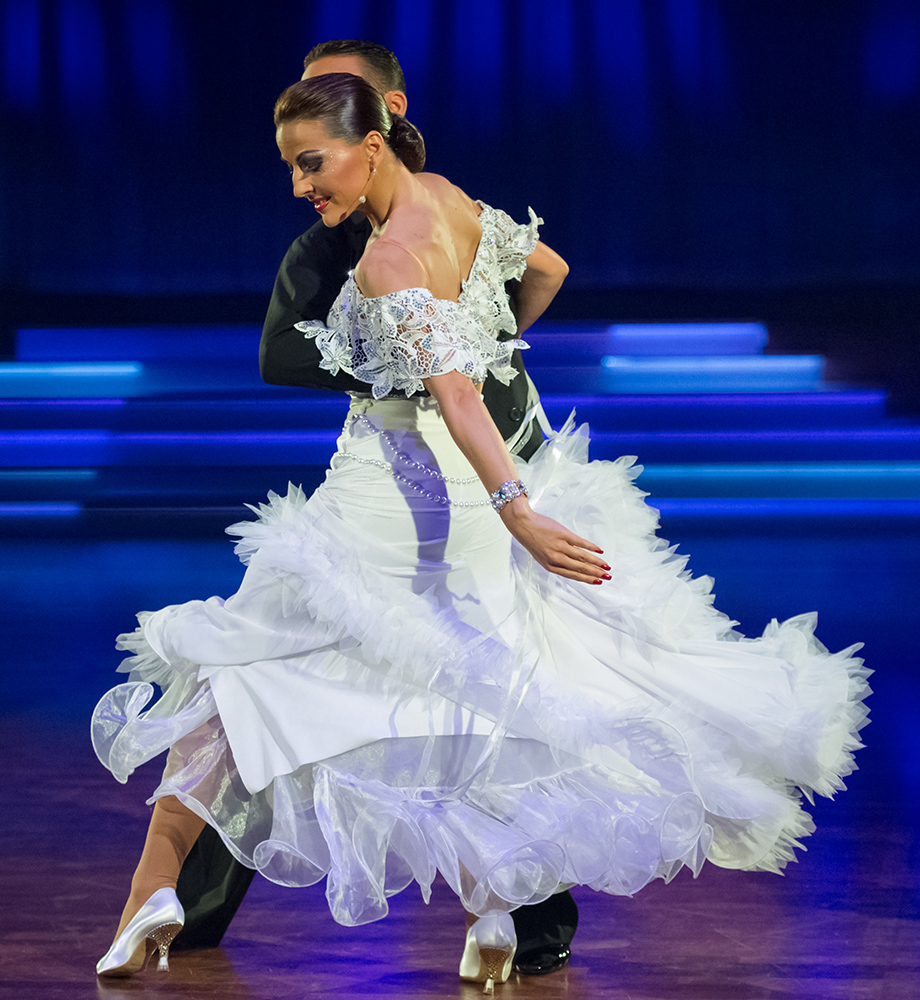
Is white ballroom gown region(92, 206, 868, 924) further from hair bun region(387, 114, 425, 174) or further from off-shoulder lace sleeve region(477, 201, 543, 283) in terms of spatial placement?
hair bun region(387, 114, 425, 174)

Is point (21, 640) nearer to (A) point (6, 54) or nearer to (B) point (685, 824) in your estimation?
(B) point (685, 824)

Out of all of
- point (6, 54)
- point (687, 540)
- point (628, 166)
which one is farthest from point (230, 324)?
point (687, 540)

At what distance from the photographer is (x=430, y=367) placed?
184 centimetres

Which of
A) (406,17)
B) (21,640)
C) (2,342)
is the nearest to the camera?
(21,640)

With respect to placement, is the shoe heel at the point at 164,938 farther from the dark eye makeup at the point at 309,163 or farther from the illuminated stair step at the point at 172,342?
the illuminated stair step at the point at 172,342

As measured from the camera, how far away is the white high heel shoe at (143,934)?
1968 millimetres

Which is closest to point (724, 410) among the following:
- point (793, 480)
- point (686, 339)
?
point (686, 339)

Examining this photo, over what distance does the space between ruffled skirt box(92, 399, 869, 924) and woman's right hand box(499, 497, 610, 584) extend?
0.78 feet

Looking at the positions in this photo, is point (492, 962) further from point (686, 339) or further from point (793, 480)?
point (686, 339)

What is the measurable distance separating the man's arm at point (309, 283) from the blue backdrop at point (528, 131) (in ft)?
23.1

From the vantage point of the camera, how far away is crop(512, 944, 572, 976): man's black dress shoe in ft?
6.66

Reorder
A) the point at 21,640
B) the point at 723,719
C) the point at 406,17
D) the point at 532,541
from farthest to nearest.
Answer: the point at 406,17 → the point at 21,640 → the point at 723,719 → the point at 532,541

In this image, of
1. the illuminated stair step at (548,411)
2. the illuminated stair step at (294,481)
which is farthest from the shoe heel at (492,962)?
the illuminated stair step at (548,411)

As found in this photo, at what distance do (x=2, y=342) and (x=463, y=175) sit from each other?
371 cm
